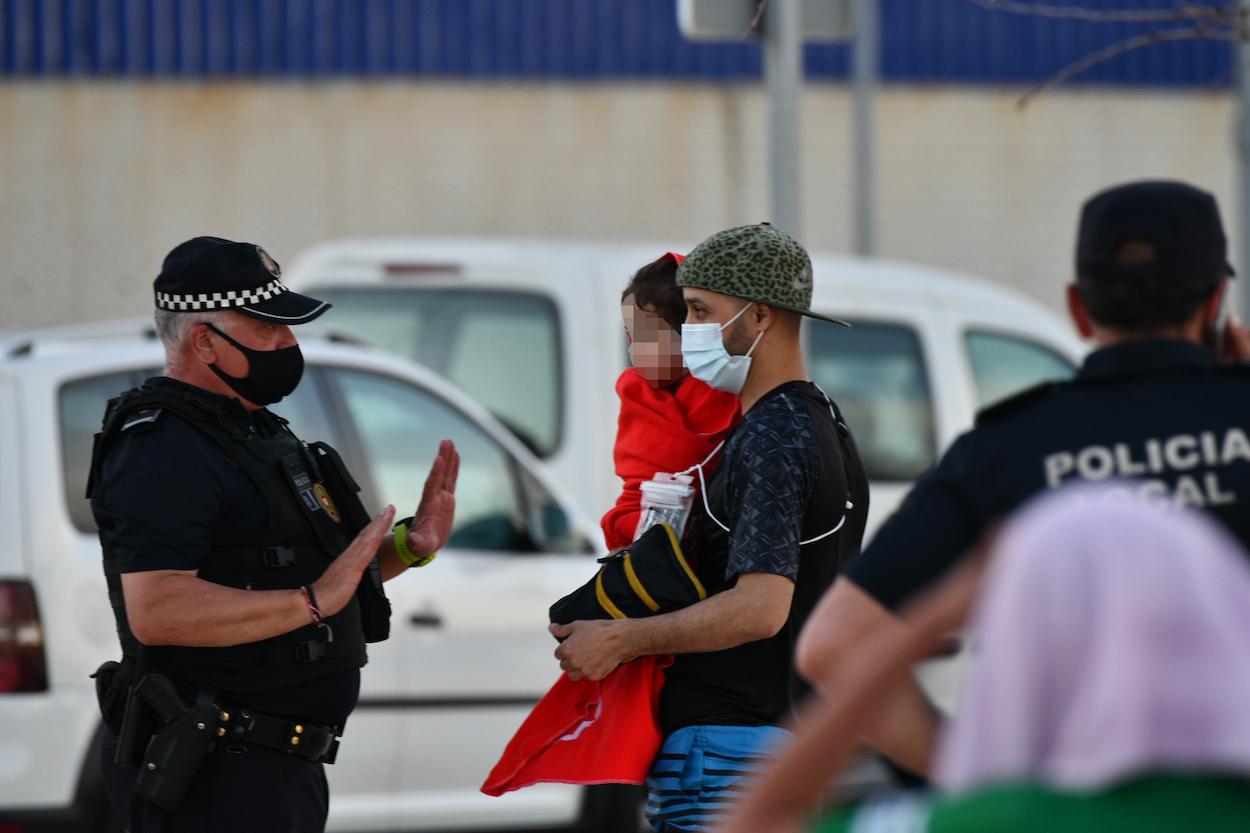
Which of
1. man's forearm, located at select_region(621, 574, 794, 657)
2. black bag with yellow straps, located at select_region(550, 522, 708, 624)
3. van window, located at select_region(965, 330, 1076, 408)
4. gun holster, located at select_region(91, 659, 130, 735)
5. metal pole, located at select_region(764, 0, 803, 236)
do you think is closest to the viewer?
man's forearm, located at select_region(621, 574, 794, 657)

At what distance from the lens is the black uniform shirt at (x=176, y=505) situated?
127 inches

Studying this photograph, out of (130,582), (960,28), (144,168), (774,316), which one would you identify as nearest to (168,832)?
(130,582)

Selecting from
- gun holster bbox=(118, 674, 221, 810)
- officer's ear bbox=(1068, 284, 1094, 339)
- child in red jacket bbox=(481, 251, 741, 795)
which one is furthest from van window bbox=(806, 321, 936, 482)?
officer's ear bbox=(1068, 284, 1094, 339)

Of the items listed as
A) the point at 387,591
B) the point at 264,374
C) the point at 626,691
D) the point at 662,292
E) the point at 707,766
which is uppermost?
the point at 662,292

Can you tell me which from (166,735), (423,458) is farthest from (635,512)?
(423,458)

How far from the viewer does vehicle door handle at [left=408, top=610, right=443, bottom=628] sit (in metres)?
5.87

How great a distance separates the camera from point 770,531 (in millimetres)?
3051

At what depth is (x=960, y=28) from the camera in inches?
530

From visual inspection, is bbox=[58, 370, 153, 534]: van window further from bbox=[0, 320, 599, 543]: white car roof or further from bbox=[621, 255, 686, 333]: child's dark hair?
bbox=[621, 255, 686, 333]: child's dark hair

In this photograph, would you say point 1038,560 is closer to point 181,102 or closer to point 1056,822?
point 1056,822

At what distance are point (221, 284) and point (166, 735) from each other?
808 millimetres

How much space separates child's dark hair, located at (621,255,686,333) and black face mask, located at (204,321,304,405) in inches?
25.1

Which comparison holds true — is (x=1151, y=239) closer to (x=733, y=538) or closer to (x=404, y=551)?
(x=733, y=538)

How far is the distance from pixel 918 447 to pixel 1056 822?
6239 mm
